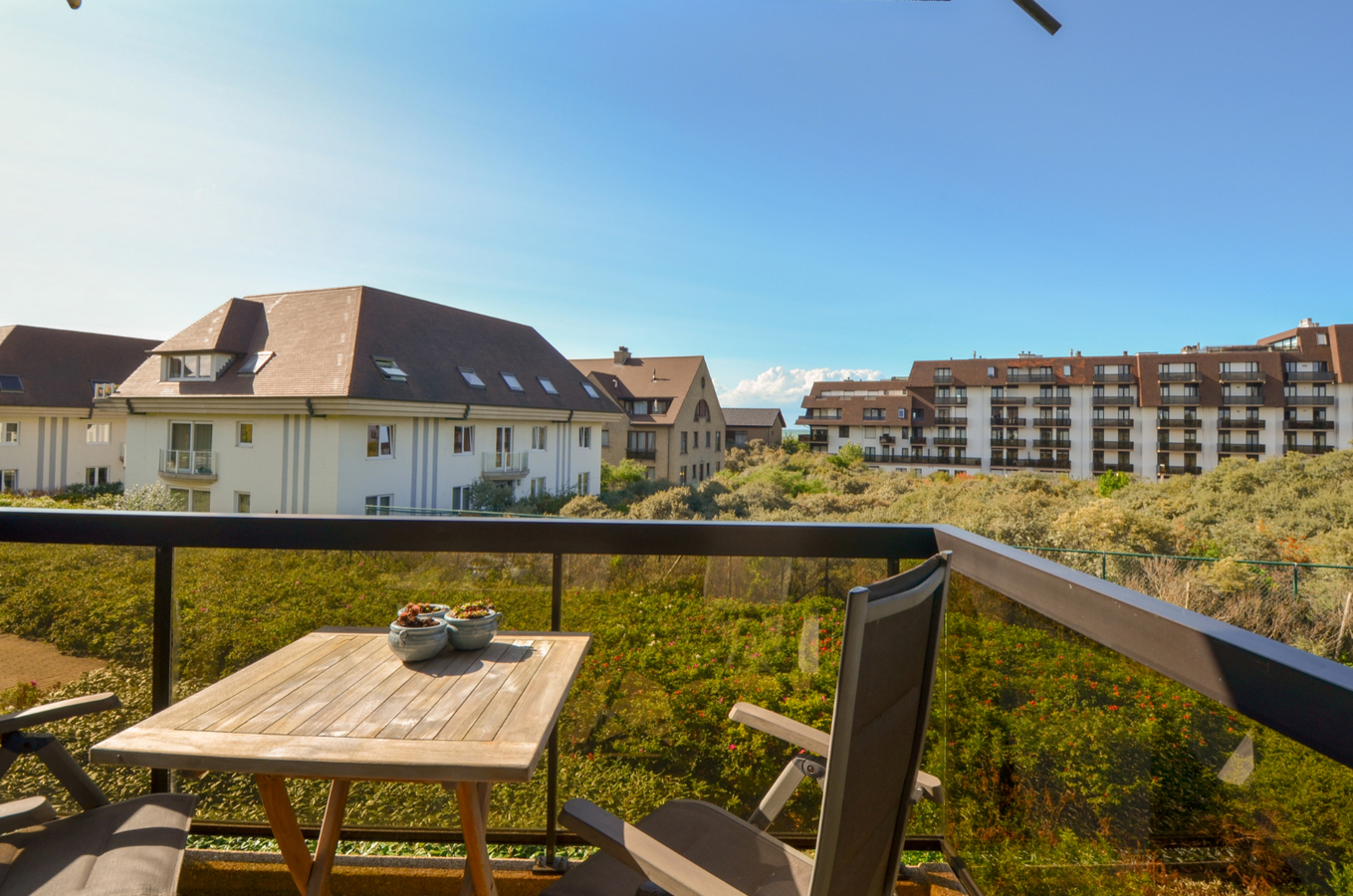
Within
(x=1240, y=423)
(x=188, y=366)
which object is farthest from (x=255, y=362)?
(x=1240, y=423)

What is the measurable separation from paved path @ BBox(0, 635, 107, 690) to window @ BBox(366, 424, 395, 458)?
67.1ft

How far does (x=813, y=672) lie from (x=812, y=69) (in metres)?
28.0

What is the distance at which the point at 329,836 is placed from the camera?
5.01 feet

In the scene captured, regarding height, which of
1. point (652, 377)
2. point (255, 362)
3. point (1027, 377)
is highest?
point (1027, 377)

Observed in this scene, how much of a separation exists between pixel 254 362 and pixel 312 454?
16.3 feet

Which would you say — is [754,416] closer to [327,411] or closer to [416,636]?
[327,411]

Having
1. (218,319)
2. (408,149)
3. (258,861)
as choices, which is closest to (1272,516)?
(258,861)

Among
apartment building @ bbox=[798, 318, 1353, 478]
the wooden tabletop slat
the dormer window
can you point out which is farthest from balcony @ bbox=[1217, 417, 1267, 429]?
the wooden tabletop slat

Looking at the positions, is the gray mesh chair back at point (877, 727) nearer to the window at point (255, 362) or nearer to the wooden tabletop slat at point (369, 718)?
the wooden tabletop slat at point (369, 718)

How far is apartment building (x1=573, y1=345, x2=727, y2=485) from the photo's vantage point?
3822cm

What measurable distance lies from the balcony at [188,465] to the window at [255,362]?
112 inches

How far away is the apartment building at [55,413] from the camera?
89.4 ft

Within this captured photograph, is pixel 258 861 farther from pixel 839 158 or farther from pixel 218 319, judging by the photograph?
pixel 839 158

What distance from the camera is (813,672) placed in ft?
6.55
